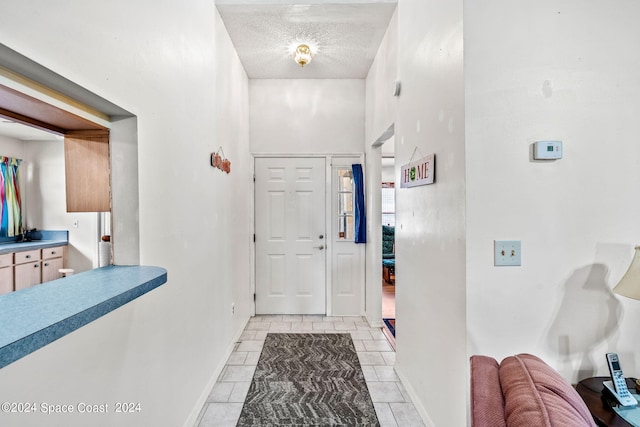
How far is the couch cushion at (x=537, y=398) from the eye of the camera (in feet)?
2.34

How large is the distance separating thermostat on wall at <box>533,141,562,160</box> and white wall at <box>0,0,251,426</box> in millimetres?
1719

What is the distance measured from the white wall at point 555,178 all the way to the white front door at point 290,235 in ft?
8.04

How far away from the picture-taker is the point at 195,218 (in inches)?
77.2

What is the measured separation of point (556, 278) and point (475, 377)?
820 mm

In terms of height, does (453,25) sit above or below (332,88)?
below

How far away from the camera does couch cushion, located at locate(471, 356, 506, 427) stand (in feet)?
2.61

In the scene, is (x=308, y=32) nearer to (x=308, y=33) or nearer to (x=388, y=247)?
(x=308, y=33)

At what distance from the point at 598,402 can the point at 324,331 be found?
2.43m

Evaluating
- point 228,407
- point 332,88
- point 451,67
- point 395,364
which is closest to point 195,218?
point 228,407

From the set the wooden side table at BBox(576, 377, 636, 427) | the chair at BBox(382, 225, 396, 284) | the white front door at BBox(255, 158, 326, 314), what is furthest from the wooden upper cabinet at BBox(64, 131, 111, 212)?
the chair at BBox(382, 225, 396, 284)

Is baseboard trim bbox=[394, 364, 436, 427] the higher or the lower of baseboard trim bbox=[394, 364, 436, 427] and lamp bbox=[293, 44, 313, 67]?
the lower

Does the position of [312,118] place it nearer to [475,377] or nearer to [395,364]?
[395,364]

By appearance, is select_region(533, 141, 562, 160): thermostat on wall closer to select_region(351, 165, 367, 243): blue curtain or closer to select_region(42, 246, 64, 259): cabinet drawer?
select_region(42, 246, 64, 259): cabinet drawer

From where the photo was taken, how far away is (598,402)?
122 cm
